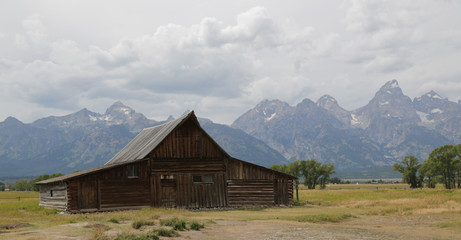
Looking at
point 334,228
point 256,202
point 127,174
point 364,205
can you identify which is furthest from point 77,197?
point 364,205

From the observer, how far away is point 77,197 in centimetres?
3706

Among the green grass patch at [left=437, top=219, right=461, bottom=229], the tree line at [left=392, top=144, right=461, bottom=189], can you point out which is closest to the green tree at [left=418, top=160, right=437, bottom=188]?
the tree line at [left=392, top=144, right=461, bottom=189]

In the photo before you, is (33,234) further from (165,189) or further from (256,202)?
(256,202)

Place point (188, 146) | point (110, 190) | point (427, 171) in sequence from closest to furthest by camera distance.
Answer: point (110, 190) < point (188, 146) < point (427, 171)

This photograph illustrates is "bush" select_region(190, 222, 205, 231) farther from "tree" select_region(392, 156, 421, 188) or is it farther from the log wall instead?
"tree" select_region(392, 156, 421, 188)

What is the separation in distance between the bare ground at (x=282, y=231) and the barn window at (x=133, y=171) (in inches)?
544

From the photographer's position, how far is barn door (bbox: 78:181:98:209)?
37278 mm

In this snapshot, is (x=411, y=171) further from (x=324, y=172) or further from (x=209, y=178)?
(x=209, y=178)

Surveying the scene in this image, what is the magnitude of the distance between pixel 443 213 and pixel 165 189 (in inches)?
898

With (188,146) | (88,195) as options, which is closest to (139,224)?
(88,195)

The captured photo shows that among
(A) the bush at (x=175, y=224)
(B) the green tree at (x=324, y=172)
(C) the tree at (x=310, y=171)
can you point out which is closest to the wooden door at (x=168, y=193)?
(A) the bush at (x=175, y=224)

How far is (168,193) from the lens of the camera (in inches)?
1617

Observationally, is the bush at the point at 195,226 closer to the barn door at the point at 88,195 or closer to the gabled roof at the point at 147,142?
the barn door at the point at 88,195

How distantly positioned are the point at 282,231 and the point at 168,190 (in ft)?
65.3
